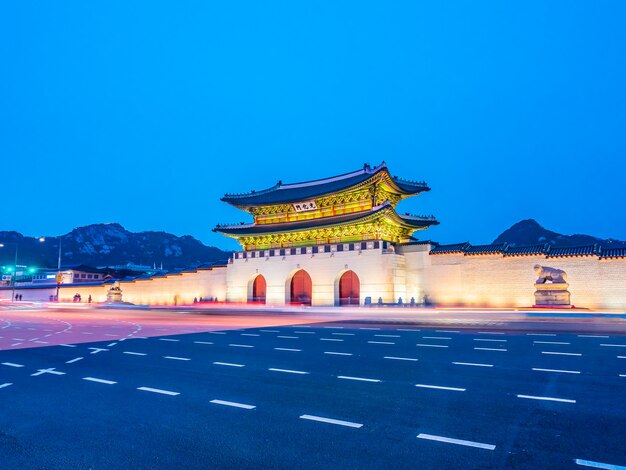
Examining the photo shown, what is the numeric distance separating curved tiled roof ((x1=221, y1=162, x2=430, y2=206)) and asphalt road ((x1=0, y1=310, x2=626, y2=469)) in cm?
2790

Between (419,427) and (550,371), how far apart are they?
15.3 feet

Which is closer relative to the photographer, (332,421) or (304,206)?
(332,421)

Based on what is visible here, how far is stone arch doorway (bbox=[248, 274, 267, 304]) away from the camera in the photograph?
1581 inches

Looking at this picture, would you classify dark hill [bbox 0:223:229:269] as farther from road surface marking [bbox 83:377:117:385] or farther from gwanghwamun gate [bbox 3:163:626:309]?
road surface marking [bbox 83:377:117:385]

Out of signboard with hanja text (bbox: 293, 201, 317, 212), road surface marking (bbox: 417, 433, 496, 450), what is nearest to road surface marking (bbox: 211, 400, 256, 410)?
road surface marking (bbox: 417, 433, 496, 450)

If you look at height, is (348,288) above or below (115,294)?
above

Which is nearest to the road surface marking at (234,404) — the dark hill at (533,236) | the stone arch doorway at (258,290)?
the stone arch doorway at (258,290)

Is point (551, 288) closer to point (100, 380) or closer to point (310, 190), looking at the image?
point (310, 190)

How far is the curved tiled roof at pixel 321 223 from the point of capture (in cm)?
3331

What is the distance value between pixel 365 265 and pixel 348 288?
4.04 meters

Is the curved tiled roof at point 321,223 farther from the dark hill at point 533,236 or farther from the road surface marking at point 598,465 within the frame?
the dark hill at point 533,236

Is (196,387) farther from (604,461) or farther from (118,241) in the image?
(118,241)

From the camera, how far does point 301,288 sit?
130 feet

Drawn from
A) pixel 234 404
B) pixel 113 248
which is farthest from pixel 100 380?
pixel 113 248
